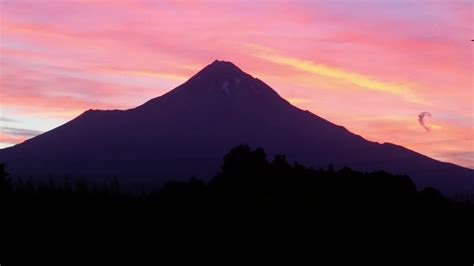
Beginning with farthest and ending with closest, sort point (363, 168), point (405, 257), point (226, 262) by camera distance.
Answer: point (363, 168), point (405, 257), point (226, 262)

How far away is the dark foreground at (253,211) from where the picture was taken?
19.1 metres

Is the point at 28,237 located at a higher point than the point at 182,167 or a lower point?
lower

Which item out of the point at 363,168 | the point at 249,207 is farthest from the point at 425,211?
the point at 363,168

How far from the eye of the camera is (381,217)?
2233 cm

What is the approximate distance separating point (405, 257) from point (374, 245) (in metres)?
0.75

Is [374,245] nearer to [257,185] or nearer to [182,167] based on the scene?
[257,185]

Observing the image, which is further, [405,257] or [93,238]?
[405,257]

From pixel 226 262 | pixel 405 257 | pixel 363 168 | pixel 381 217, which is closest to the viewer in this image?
pixel 226 262

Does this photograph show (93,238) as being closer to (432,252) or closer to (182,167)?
(432,252)

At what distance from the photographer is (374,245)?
20.7 m

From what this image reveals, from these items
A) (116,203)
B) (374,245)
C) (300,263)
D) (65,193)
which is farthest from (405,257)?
(65,193)

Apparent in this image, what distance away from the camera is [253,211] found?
20.6 m

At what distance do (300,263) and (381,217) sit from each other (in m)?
4.21

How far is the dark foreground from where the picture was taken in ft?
62.7
